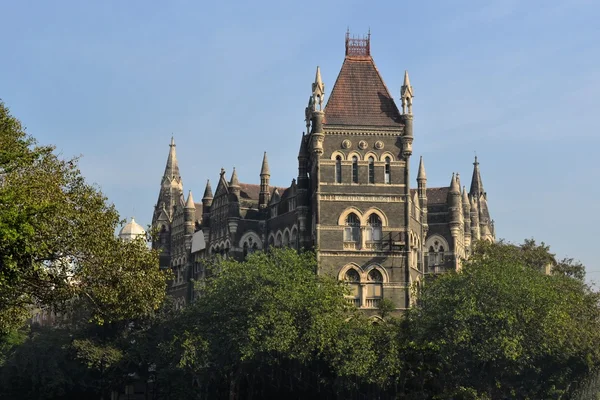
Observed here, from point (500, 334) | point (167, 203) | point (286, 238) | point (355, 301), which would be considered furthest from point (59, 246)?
point (167, 203)

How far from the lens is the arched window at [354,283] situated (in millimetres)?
73312

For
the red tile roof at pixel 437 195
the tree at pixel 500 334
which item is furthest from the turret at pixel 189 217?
the tree at pixel 500 334

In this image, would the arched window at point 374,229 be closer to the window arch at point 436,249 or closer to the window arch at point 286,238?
the window arch at point 286,238

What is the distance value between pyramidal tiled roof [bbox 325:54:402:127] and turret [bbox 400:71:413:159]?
25.6 inches

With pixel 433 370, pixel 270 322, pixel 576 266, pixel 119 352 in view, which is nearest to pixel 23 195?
pixel 270 322

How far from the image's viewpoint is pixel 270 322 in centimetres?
6397

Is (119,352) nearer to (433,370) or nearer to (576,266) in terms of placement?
(433,370)

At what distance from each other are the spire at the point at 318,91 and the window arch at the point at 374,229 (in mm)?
9066

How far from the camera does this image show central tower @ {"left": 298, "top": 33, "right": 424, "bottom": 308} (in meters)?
73.9

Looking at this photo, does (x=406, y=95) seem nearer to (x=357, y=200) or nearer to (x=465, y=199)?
(x=357, y=200)

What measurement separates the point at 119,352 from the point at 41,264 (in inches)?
1617

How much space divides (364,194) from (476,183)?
34.4 metres

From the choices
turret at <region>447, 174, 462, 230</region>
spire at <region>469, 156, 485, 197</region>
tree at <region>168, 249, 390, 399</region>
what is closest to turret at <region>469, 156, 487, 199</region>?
spire at <region>469, 156, 485, 197</region>

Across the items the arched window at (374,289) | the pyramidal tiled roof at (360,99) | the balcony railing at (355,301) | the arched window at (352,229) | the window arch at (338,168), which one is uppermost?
the pyramidal tiled roof at (360,99)
